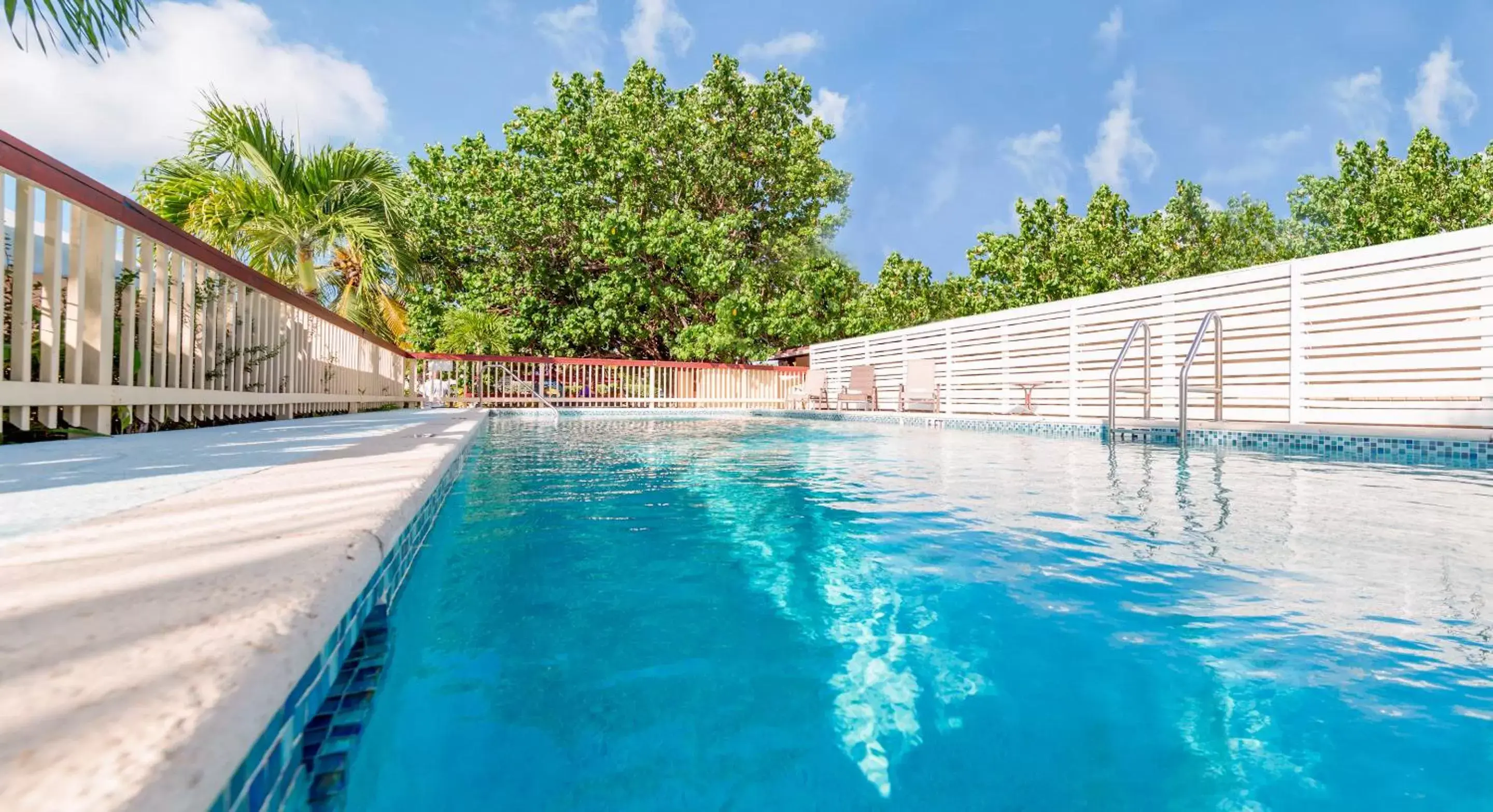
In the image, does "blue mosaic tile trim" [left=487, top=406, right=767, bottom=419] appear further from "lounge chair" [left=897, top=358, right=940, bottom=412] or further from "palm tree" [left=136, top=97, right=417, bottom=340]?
"lounge chair" [left=897, top=358, right=940, bottom=412]

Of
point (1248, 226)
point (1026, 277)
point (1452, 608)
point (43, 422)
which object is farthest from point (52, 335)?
point (1248, 226)

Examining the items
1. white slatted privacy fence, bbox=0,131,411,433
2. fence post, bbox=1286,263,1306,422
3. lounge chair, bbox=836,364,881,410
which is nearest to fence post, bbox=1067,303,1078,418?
fence post, bbox=1286,263,1306,422

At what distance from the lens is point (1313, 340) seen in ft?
24.7

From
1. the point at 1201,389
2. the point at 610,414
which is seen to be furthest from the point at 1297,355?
the point at 610,414

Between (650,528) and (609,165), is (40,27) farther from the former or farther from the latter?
(609,165)

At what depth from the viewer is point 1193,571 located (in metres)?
2.42

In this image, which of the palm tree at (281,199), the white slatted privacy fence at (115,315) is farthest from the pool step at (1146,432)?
the palm tree at (281,199)

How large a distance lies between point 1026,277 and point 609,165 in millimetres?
14813

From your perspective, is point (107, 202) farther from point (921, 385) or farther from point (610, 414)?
point (921, 385)

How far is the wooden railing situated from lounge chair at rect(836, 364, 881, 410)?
439 centimetres

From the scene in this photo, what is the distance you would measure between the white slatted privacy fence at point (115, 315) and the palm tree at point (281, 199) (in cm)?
523

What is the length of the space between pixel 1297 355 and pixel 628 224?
13.9 metres

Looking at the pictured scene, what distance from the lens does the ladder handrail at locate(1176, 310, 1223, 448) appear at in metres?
6.93

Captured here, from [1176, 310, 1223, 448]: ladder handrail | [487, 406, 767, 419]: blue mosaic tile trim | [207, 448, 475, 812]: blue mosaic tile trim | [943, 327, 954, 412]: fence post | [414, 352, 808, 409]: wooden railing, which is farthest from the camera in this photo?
[414, 352, 808, 409]: wooden railing
